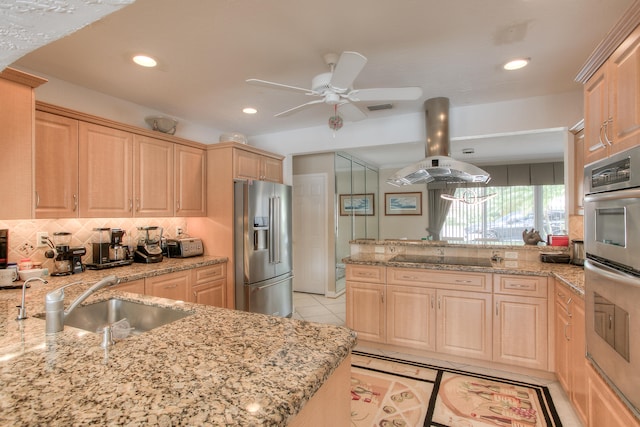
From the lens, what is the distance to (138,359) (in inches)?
38.8

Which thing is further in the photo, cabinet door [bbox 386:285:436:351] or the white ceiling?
cabinet door [bbox 386:285:436:351]

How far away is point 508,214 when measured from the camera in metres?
6.41

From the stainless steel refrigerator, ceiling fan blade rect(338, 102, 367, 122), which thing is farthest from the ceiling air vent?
the stainless steel refrigerator

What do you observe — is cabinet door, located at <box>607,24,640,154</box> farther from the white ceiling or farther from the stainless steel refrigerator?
the stainless steel refrigerator

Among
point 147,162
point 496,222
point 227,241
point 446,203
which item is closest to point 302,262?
point 227,241

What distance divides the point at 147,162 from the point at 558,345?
3824 millimetres

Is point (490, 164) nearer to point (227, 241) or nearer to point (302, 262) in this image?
point (302, 262)

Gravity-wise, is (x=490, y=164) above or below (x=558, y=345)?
above

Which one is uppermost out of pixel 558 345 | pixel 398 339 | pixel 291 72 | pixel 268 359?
pixel 291 72

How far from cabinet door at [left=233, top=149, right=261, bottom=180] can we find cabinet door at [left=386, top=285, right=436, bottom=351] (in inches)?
78.0

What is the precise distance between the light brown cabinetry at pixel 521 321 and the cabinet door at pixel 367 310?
3.16 feet

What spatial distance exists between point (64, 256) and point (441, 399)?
311 centimetres

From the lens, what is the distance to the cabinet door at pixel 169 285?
2.69m

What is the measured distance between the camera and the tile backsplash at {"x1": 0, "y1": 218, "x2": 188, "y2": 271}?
2.45 metres
